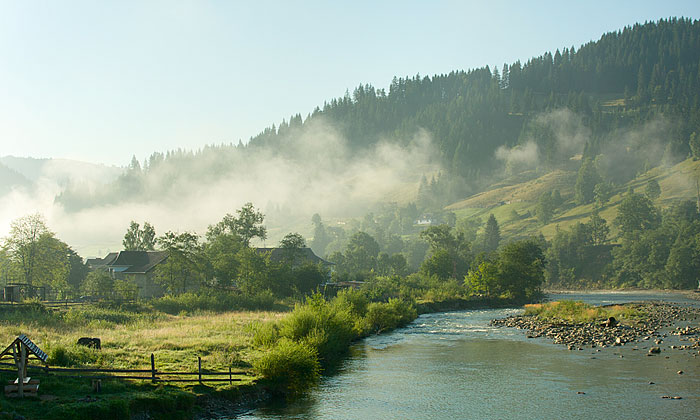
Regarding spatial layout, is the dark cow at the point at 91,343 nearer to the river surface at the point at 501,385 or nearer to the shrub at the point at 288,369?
the shrub at the point at 288,369

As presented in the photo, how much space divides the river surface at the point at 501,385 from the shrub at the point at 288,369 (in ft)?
3.82

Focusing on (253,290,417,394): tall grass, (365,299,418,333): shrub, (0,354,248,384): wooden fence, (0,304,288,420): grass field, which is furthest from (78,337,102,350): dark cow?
(365,299,418,333): shrub

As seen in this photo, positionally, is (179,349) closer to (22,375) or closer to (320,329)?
(320,329)

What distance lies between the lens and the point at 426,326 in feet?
243

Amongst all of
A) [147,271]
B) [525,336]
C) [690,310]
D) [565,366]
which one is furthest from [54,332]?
[690,310]

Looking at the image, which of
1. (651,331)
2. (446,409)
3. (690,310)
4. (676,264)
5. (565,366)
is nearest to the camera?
(446,409)

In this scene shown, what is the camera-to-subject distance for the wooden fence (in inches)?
1093

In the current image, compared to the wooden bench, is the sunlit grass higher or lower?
lower

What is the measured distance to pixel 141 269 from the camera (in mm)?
103312

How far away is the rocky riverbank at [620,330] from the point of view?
5150cm

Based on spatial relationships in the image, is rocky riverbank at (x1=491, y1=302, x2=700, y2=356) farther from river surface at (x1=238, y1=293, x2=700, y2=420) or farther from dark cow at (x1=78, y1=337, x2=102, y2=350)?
dark cow at (x1=78, y1=337, x2=102, y2=350)

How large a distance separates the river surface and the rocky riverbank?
186cm

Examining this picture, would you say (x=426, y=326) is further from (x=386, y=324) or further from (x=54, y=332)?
(x=54, y=332)

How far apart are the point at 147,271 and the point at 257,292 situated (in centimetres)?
2348
